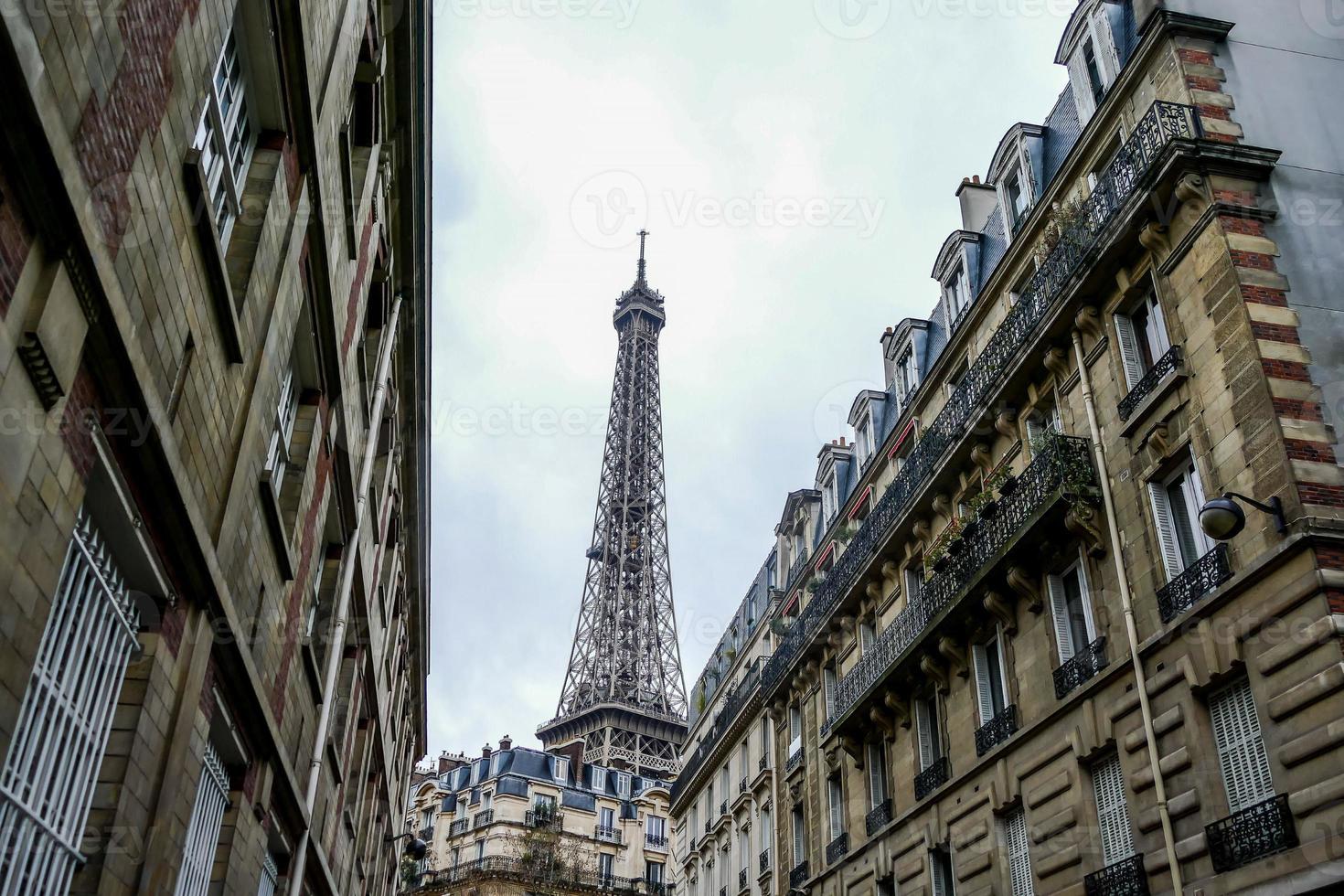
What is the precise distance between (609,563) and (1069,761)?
Answer: 110m

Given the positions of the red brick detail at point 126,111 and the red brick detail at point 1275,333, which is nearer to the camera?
the red brick detail at point 126,111

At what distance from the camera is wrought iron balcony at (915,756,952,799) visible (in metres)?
19.9

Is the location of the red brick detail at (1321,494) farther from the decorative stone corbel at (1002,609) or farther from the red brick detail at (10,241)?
the red brick detail at (10,241)

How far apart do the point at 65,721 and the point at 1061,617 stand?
14094 mm

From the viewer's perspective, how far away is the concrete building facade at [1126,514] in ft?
39.5

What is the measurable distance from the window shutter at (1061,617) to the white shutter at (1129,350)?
3442 mm

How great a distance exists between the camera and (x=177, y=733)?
904cm

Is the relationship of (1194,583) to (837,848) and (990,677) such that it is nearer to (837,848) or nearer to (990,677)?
(990,677)

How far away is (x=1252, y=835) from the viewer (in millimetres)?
11633

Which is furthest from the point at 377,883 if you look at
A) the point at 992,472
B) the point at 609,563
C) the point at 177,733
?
the point at 609,563

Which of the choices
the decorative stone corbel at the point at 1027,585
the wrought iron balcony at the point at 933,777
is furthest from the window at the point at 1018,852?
the decorative stone corbel at the point at 1027,585

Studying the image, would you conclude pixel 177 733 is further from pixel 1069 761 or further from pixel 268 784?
pixel 1069 761

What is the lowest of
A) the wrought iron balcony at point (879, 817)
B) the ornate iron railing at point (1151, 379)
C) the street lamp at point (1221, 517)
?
the wrought iron balcony at point (879, 817)

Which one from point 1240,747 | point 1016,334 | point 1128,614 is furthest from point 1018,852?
point 1016,334
